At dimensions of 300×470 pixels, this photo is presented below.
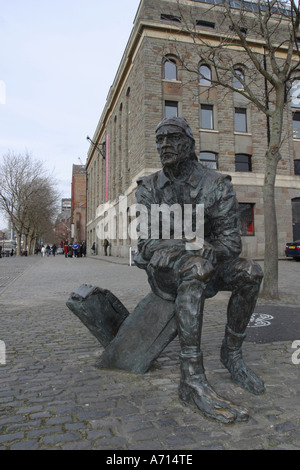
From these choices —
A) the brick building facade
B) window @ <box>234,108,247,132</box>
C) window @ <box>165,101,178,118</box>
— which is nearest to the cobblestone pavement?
the brick building facade

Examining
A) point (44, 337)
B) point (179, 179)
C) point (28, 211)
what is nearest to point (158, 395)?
point (179, 179)

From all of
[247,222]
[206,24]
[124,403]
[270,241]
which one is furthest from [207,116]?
[124,403]

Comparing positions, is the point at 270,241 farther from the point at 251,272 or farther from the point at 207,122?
the point at 207,122

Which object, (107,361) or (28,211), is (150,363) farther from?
(28,211)

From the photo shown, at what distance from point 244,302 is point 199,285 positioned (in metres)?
0.49

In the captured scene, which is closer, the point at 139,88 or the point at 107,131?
the point at 139,88

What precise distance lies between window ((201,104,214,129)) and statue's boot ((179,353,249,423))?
22.7 m

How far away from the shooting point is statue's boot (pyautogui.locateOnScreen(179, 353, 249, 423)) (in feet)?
6.98

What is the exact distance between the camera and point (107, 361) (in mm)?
3105

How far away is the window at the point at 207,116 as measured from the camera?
2347cm

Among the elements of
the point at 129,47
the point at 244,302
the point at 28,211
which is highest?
the point at 129,47

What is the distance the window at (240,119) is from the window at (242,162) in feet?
5.87

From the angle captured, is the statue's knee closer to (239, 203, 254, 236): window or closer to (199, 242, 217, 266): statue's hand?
(199, 242, 217, 266): statue's hand

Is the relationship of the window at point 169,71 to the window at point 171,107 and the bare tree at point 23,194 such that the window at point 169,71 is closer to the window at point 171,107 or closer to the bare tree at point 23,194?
the window at point 171,107
